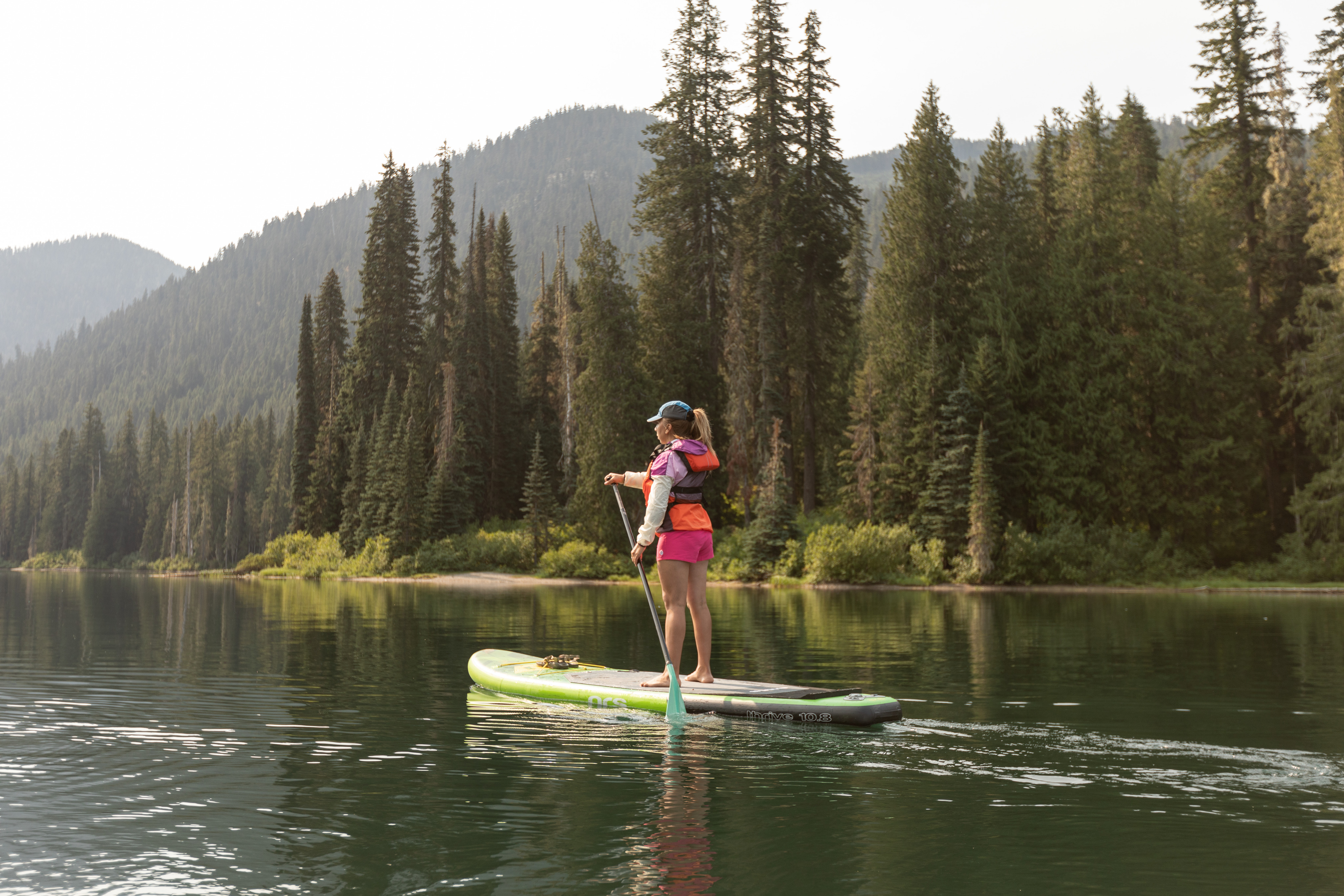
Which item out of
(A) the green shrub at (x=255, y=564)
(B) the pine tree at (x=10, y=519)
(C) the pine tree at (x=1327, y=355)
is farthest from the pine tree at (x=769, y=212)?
(B) the pine tree at (x=10, y=519)

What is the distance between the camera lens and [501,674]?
1142 centimetres

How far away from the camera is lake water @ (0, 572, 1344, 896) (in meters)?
4.94

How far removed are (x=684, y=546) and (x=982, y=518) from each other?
28.6m

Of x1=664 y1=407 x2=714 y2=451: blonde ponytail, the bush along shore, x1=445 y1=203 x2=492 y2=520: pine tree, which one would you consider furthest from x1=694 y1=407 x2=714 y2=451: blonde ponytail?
x1=445 y1=203 x2=492 y2=520: pine tree

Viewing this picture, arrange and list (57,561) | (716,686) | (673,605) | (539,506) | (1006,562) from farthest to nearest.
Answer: (57,561)
(539,506)
(1006,562)
(673,605)
(716,686)

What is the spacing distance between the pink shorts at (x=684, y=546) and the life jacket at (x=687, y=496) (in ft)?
0.13

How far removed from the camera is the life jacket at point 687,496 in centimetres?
999

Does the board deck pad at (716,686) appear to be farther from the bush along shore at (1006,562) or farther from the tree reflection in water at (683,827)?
the bush along shore at (1006,562)

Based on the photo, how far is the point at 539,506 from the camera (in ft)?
165

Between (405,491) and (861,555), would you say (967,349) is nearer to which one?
(861,555)

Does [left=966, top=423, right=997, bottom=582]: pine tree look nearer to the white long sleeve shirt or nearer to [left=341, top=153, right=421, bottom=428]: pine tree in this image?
the white long sleeve shirt

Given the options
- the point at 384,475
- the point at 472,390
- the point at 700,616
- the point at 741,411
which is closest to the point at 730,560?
the point at 741,411

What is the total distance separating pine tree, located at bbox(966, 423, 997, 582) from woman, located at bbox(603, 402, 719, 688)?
28210mm

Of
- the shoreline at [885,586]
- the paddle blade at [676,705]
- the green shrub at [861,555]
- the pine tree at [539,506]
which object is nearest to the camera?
the paddle blade at [676,705]
